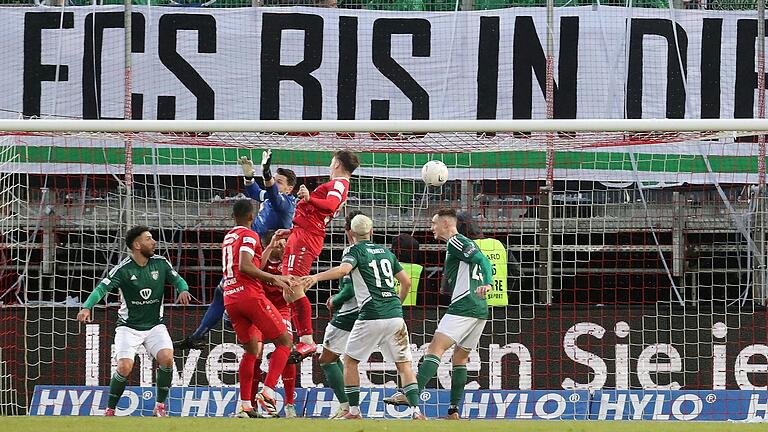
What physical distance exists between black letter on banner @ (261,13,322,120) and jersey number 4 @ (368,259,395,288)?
4370 millimetres

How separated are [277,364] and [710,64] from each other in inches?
272

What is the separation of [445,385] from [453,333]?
1899 millimetres

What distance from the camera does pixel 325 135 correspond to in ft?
47.1

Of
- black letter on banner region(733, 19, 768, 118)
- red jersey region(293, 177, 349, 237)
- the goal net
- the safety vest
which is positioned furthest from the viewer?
black letter on banner region(733, 19, 768, 118)

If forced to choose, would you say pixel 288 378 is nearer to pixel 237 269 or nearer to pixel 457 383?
pixel 237 269

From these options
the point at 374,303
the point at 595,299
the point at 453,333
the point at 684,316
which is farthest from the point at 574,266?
the point at 374,303

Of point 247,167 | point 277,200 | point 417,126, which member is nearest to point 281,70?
point 417,126

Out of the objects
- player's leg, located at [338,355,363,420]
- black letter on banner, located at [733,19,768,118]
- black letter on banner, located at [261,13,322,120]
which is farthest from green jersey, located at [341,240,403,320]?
black letter on banner, located at [733,19,768,118]

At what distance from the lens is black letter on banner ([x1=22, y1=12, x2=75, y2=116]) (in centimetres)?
1523

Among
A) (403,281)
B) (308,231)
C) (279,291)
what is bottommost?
(279,291)

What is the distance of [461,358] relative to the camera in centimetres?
1241

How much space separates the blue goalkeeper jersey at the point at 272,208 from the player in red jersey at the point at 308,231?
28cm

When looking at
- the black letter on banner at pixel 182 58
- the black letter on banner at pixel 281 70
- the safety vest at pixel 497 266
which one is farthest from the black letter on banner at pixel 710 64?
the black letter on banner at pixel 182 58

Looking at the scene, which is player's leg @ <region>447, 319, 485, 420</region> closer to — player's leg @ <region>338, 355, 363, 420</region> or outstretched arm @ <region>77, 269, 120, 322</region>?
player's leg @ <region>338, 355, 363, 420</region>
